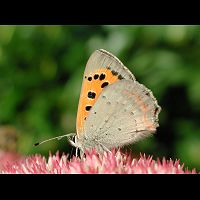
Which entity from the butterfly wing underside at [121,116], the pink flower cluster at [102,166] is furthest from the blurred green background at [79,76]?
the pink flower cluster at [102,166]

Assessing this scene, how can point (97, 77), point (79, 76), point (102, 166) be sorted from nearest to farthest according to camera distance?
point (102, 166) → point (97, 77) → point (79, 76)

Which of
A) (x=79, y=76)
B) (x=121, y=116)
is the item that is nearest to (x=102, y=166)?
(x=121, y=116)

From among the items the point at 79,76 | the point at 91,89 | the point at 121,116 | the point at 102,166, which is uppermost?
the point at 79,76

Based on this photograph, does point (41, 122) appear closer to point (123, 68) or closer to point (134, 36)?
point (134, 36)

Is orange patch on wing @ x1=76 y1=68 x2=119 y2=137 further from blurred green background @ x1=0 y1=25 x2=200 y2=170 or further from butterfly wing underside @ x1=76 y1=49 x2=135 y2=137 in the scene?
blurred green background @ x1=0 y1=25 x2=200 y2=170

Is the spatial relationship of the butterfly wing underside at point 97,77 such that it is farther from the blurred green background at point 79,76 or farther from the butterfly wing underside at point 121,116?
the blurred green background at point 79,76

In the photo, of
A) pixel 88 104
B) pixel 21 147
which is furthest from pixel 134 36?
pixel 88 104

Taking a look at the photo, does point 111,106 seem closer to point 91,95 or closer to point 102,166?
point 91,95
